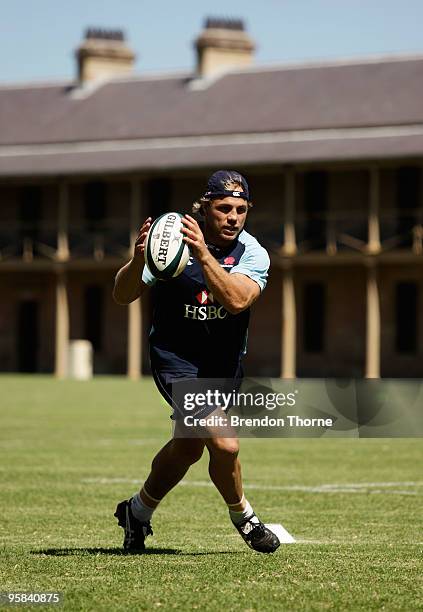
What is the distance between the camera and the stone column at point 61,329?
46938mm

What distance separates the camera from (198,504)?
10438mm

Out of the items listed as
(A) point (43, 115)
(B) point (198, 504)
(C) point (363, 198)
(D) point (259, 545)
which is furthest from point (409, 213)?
(D) point (259, 545)

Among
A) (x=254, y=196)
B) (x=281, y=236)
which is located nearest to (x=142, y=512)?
(x=281, y=236)

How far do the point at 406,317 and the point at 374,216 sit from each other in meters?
3.81

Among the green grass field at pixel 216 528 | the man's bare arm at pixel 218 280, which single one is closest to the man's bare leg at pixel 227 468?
the green grass field at pixel 216 528

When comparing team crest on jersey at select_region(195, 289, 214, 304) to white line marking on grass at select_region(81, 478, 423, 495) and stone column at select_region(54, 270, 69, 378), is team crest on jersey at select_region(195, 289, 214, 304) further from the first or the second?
stone column at select_region(54, 270, 69, 378)

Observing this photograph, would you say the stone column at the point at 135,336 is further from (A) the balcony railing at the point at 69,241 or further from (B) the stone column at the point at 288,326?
(B) the stone column at the point at 288,326

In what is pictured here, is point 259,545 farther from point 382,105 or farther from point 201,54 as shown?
point 201,54

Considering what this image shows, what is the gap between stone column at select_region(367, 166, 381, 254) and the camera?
42406 millimetres

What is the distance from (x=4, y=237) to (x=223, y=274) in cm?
4360

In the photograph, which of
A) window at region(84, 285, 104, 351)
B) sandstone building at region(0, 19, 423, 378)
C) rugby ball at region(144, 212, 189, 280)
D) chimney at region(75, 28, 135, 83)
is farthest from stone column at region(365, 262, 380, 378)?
rugby ball at region(144, 212, 189, 280)

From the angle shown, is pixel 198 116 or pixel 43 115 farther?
pixel 43 115

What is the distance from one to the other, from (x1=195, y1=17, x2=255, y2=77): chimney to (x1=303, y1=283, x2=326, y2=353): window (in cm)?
962

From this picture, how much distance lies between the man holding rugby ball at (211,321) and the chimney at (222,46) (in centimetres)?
4444
